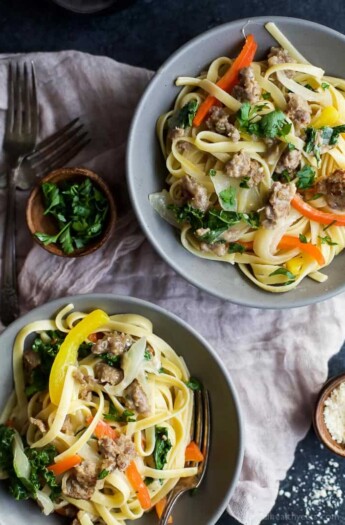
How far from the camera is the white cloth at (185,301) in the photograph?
3.80 metres

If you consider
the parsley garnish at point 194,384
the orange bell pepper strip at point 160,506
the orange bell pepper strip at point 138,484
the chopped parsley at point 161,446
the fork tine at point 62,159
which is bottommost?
the orange bell pepper strip at point 160,506

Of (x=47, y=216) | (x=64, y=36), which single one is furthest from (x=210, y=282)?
(x=64, y=36)

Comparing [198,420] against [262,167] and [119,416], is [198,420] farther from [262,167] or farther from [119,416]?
[262,167]

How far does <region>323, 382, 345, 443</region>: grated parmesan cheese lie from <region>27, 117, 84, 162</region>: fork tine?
200 centimetres

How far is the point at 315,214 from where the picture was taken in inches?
136

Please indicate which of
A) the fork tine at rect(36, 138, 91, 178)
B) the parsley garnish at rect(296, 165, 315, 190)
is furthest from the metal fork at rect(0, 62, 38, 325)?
the parsley garnish at rect(296, 165, 315, 190)

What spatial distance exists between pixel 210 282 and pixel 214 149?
0.65 m

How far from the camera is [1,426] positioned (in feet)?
11.3

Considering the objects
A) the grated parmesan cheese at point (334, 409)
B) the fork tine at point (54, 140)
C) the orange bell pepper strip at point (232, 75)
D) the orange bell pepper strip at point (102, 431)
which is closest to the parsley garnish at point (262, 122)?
the orange bell pepper strip at point (232, 75)

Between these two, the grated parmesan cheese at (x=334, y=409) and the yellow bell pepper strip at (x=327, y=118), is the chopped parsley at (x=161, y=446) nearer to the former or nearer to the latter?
the grated parmesan cheese at (x=334, y=409)

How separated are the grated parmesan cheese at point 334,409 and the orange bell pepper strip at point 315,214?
949 mm

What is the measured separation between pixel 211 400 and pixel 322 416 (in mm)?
664

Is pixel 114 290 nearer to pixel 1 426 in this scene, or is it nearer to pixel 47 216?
pixel 47 216

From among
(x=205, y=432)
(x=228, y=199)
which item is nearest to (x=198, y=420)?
(x=205, y=432)
